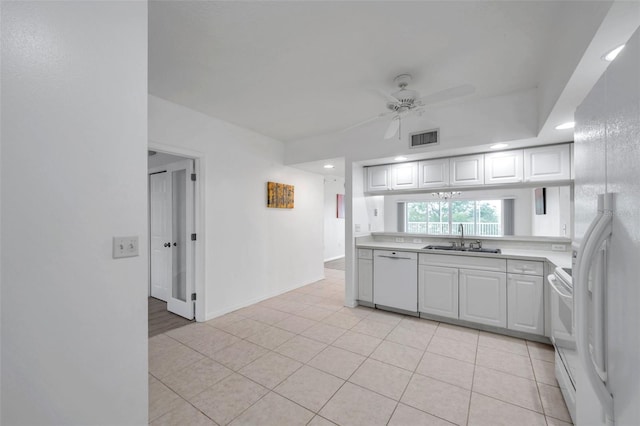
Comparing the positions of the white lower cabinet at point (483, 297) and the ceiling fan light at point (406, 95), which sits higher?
the ceiling fan light at point (406, 95)

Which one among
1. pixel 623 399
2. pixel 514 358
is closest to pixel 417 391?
pixel 514 358

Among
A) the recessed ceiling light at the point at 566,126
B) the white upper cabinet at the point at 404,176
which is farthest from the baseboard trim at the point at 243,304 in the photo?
the recessed ceiling light at the point at 566,126

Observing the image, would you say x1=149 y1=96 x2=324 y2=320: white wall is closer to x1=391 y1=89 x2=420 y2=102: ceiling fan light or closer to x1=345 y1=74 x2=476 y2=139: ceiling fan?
x1=345 y1=74 x2=476 y2=139: ceiling fan

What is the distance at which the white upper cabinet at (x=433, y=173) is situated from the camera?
3.48 metres

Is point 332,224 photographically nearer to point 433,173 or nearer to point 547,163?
point 433,173

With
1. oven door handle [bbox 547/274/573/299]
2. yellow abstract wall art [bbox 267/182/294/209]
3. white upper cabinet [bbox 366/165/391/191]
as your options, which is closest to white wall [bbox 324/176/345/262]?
yellow abstract wall art [bbox 267/182/294/209]

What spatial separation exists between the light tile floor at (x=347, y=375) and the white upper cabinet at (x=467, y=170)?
1762 millimetres

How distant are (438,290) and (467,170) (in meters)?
1.54

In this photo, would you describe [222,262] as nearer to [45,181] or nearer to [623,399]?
[45,181]

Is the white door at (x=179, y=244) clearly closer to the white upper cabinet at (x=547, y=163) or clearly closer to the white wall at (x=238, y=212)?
the white wall at (x=238, y=212)

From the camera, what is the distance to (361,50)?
6.84ft

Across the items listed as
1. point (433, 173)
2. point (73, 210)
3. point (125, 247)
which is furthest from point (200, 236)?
point (433, 173)

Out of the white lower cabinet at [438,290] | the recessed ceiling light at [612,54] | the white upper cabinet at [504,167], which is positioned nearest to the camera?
the recessed ceiling light at [612,54]

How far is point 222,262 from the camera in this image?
139 inches
